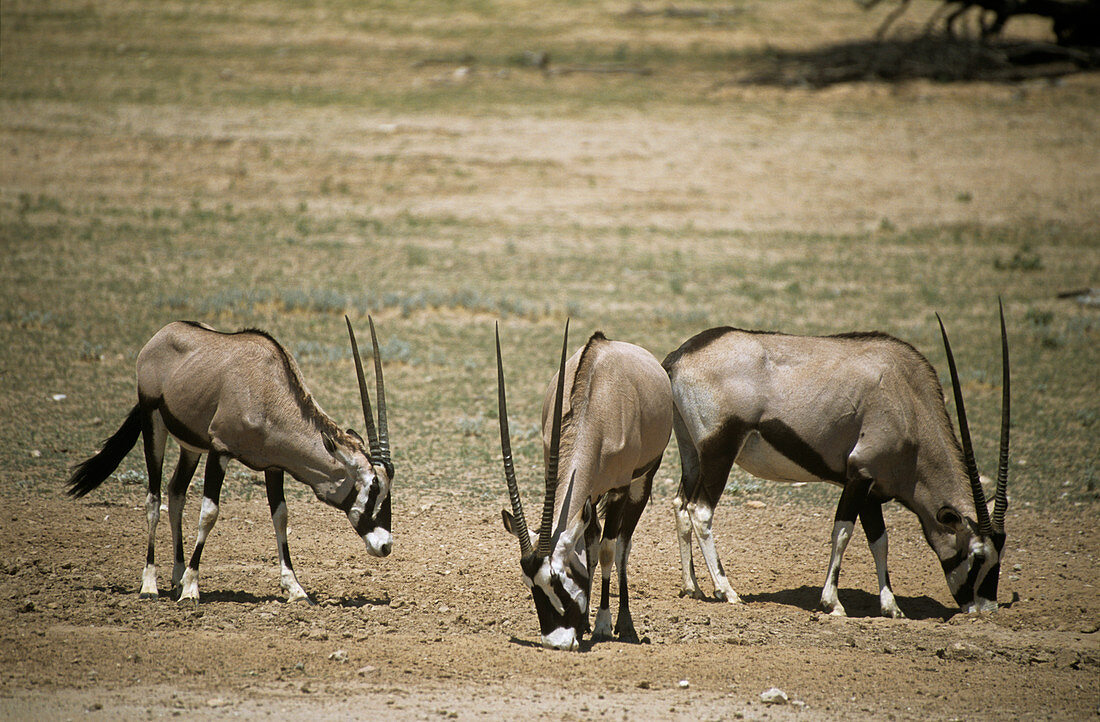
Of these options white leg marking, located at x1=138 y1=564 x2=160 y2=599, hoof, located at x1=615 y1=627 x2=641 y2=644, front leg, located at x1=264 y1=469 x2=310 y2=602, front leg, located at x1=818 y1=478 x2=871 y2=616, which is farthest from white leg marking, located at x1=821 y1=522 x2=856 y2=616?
white leg marking, located at x1=138 y1=564 x2=160 y2=599

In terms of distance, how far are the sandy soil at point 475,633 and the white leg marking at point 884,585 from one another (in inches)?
6.8

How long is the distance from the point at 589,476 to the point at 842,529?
254 cm

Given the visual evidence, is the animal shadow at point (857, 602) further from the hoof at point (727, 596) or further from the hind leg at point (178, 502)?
the hind leg at point (178, 502)

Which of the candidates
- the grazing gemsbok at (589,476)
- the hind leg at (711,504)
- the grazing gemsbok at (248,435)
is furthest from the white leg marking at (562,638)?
the hind leg at (711,504)

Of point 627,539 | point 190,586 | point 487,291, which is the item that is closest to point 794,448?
point 627,539

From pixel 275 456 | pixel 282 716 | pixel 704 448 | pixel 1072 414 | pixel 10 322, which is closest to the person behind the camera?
pixel 282 716

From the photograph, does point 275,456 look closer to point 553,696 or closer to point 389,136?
point 553,696

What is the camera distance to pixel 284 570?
792 centimetres

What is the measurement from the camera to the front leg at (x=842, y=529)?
828 centimetres

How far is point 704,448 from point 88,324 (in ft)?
38.9

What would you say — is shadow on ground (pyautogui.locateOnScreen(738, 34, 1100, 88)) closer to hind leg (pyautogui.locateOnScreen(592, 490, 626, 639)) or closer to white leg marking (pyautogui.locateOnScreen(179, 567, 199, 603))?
hind leg (pyautogui.locateOnScreen(592, 490, 626, 639))

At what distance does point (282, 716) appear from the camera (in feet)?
19.5

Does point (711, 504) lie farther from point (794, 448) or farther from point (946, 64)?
point (946, 64)

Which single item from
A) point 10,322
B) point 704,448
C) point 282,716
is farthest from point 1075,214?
point 282,716
